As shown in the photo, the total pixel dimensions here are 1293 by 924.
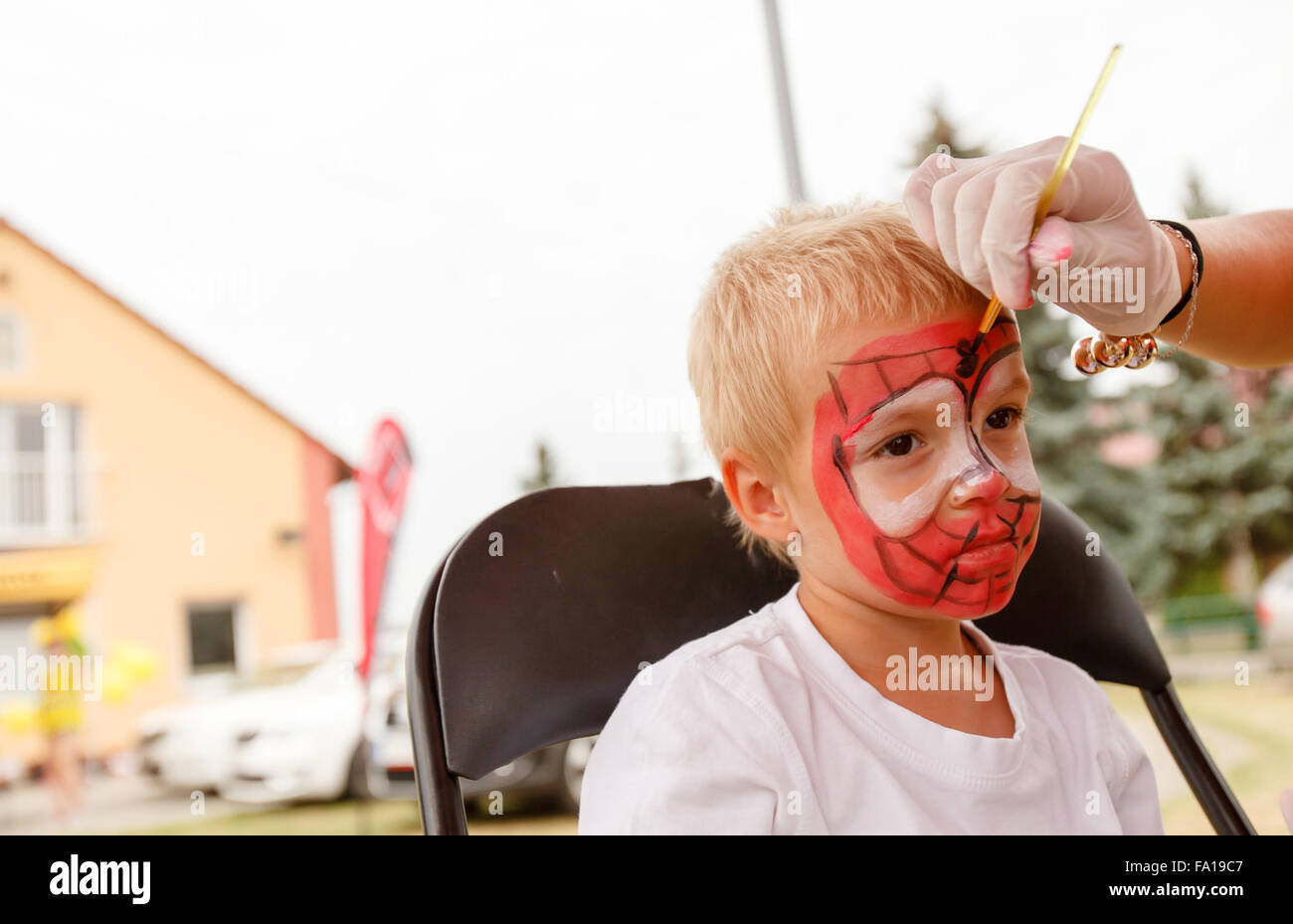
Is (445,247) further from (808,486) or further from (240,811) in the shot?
(808,486)

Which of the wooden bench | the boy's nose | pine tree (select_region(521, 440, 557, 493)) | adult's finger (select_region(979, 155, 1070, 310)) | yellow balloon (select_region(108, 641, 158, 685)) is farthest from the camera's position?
yellow balloon (select_region(108, 641, 158, 685))

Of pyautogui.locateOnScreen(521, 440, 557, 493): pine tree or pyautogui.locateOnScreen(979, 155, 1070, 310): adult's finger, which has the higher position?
pyautogui.locateOnScreen(521, 440, 557, 493): pine tree

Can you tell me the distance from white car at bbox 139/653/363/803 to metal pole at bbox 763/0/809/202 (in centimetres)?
370

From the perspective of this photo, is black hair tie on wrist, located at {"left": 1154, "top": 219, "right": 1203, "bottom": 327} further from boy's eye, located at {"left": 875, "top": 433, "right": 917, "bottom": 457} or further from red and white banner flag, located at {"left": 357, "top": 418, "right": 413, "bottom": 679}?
red and white banner flag, located at {"left": 357, "top": 418, "right": 413, "bottom": 679}

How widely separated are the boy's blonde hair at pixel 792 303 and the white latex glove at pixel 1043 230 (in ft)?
0.29

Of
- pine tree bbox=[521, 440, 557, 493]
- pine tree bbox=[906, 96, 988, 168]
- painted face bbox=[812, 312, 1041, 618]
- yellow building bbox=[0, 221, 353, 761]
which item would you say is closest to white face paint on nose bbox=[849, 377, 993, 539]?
painted face bbox=[812, 312, 1041, 618]

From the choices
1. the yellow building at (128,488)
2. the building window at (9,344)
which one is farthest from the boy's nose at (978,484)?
the building window at (9,344)

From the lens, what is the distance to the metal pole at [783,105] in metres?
1.59

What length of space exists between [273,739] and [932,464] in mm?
5222

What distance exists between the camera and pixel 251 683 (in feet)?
19.8

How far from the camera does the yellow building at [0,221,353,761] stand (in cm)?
782

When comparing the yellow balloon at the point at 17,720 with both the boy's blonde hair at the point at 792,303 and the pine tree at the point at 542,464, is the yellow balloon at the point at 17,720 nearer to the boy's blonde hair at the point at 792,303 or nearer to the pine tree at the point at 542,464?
the pine tree at the point at 542,464

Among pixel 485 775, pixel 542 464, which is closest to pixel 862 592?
pixel 485 775
